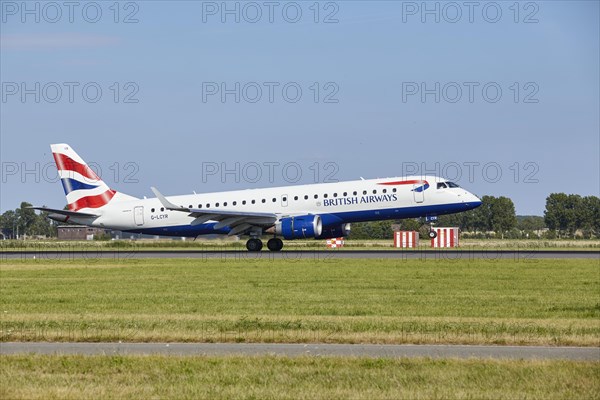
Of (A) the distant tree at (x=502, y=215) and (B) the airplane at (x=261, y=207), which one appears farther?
(A) the distant tree at (x=502, y=215)

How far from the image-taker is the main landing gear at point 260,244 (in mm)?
55719

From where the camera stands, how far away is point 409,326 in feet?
68.0

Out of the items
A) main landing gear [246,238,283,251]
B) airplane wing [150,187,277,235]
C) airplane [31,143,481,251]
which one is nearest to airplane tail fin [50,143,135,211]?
airplane [31,143,481,251]

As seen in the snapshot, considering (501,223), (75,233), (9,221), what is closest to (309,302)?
(75,233)

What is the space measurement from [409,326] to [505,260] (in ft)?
85.8

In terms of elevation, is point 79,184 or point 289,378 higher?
point 79,184

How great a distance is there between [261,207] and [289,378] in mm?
42306

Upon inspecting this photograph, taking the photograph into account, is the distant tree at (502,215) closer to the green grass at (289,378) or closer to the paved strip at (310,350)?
the paved strip at (310,350)

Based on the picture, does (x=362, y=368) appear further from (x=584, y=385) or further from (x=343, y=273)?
(x=343, y=273)

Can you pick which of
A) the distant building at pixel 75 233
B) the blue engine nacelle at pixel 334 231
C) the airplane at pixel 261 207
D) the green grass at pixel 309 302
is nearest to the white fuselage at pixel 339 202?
the airplane at pixel 261 207

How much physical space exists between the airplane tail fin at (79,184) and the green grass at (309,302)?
47.3 ft

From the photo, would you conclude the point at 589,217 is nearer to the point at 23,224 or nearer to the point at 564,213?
the point at 564,213

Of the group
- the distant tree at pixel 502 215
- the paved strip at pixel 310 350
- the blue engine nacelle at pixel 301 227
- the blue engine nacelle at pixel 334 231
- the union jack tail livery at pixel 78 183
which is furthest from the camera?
the distant tree at pixel 502 215

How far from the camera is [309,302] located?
89.2ft
